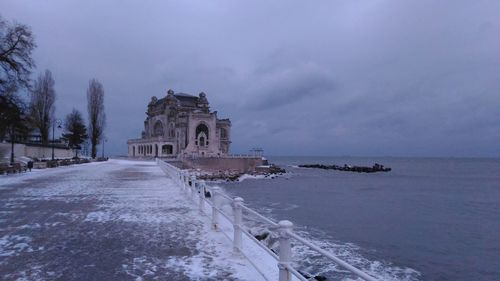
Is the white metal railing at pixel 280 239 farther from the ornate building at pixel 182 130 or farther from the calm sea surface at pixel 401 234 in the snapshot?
the ornate building at pixel 182 130

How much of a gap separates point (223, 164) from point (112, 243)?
71.9 m

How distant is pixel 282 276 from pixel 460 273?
12.0 m

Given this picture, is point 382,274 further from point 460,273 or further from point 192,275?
point 192,275

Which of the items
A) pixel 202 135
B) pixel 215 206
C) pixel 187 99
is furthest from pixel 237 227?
pixel 187 99

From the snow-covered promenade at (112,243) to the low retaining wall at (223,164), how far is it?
59063 millimetres

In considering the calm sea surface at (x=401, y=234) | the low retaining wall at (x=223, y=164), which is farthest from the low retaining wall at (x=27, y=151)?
the calm sea surface at (x=401, y=234)

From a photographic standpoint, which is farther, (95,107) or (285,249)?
(95,107)

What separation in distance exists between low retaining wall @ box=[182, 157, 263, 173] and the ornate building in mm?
8633

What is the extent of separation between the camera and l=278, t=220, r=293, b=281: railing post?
463 cm

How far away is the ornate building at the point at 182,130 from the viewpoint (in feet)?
316

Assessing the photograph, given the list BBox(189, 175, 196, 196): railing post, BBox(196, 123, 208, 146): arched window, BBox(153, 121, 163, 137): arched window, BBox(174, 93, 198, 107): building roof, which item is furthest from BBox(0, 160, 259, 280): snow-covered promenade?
BBox(174, 93, 198, 107): building roof

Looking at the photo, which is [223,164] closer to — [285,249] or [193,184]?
[193,184]

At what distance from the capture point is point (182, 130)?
98.1 m

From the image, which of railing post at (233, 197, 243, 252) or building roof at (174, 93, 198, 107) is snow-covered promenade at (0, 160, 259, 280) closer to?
railing post at (233, 197, 243, 252)
